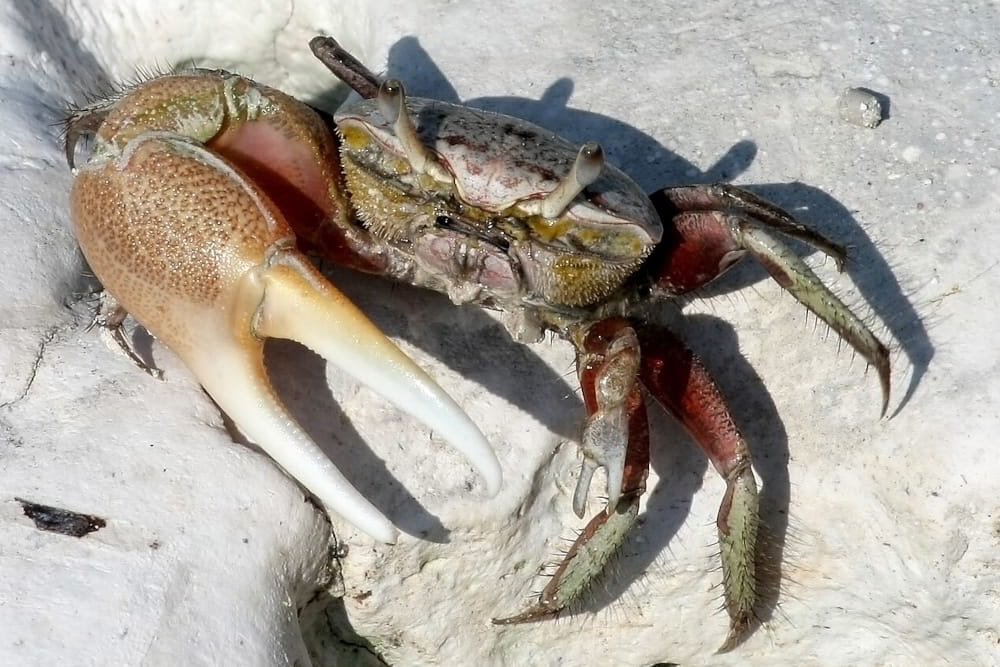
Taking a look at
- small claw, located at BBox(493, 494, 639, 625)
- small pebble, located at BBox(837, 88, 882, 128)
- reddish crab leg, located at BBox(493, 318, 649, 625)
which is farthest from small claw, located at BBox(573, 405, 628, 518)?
small pebble, located at BBox(837, 88, 882, 128)

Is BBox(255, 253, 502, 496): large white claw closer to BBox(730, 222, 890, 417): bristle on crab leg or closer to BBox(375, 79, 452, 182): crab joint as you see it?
BBox(375, 79, 452, 182): crab joint

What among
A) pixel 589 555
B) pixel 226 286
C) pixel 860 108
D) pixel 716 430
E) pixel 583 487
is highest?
pixel 226 286

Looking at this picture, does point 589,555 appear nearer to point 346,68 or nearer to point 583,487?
point 583,487

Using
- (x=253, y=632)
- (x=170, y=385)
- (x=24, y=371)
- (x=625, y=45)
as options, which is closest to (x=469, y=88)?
(x=625, y=45)

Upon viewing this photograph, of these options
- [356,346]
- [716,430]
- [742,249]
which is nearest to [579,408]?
[716,430]

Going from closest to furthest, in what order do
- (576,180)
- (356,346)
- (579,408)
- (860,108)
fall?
(356,346)
(576,180)
(579,408)
(860,108)

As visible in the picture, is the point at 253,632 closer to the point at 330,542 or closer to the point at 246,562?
the point at 246,562
